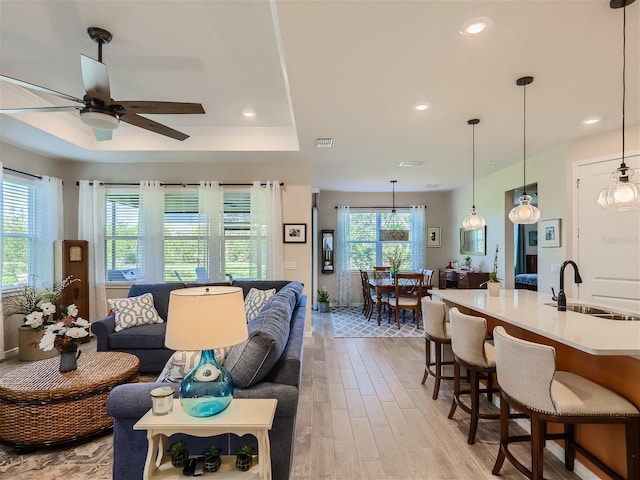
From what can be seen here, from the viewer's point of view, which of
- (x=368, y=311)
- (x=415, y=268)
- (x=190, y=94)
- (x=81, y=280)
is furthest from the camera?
(x=415, y=268)

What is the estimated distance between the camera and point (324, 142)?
415 cm

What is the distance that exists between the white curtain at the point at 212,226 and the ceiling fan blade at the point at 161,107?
258cm

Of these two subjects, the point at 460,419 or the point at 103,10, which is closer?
the point at 103,10

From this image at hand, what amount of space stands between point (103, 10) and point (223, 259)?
11.2 ft

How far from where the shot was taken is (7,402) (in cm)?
226

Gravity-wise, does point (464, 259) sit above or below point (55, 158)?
below

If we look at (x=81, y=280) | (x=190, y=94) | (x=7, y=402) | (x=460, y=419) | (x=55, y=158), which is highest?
(x=190, y=94)

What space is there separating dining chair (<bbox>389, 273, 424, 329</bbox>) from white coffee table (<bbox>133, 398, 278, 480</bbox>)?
14.8ft

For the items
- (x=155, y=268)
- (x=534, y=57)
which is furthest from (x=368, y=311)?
(x=534, y=57)

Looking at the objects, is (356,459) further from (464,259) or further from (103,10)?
(464,259)

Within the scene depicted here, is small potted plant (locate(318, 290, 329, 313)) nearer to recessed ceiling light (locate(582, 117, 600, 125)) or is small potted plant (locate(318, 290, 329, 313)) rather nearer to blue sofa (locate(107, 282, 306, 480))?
recessed ceiling light (locate(582, 117, 600, 125))

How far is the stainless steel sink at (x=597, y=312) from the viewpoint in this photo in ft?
7.90

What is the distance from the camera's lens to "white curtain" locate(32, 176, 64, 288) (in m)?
4.60

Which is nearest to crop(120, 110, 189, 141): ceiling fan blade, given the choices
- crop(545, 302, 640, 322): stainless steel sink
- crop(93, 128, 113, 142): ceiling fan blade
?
crop(93, 128, 113, 142): ceiling fan blade
